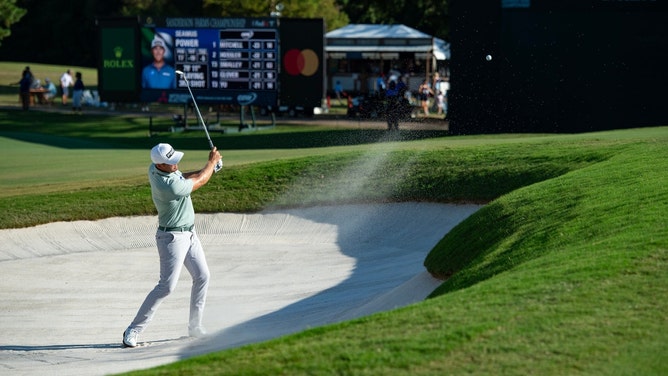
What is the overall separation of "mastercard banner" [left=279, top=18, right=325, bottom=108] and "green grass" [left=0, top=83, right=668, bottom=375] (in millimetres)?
11484

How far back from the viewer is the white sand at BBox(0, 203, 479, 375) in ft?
36.8

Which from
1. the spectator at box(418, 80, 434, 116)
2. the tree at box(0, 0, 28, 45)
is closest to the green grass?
the spectator at box(418, 80, 434, 116)

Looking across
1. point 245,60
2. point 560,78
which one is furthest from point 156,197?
point 245,60

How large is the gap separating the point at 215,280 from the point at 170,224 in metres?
4.04

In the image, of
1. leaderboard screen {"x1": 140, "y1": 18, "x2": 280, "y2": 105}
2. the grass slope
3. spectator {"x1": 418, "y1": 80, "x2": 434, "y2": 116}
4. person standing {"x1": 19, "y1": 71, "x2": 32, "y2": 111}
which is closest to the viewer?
the grass slope

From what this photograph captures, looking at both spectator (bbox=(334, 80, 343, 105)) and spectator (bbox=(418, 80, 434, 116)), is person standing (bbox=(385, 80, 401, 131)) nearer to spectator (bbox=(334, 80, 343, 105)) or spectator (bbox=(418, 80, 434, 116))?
spectator (bbox=(418, 80, 434, 116))

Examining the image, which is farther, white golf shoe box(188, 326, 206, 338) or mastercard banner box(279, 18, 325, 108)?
mastercard banner box(279, 18, 325, 108)

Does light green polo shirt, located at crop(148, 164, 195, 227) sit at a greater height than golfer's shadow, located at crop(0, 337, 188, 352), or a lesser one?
greater

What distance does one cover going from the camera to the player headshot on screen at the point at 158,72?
118 ft

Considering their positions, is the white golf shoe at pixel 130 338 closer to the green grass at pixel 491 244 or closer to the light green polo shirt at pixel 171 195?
the light green polo shirt at pixel 171 195

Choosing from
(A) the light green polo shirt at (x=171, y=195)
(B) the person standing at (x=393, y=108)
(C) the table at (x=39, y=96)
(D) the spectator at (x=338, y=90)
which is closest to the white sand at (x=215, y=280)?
(A) the light green polo shirt at (x=171, y=195)

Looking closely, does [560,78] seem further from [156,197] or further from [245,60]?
[156,197]

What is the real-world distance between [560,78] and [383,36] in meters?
23.4

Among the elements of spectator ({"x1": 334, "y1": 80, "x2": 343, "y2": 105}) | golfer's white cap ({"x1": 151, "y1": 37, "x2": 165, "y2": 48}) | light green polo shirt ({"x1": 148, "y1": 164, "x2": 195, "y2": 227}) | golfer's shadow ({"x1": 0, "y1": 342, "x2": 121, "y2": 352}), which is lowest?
golfer's shadow ({"x1": 0, "y1": 342, "x2": 121, "y2": 352})
